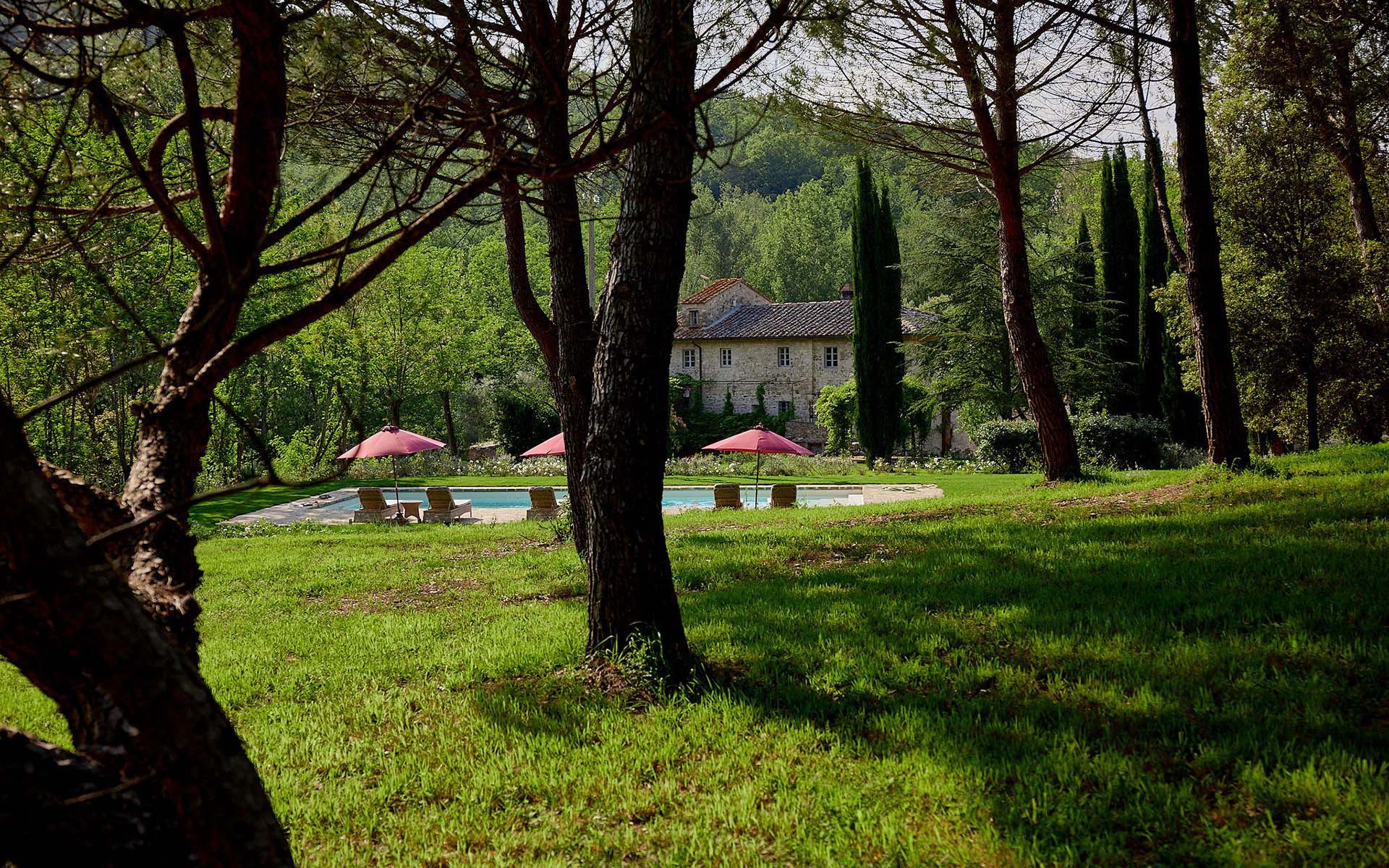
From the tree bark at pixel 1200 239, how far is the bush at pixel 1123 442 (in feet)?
42.1

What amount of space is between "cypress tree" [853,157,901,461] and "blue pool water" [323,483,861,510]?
784 centimetres

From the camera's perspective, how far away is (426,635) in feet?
21.4

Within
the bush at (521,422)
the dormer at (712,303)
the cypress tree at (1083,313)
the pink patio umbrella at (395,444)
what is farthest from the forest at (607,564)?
the dormer at (712,303)

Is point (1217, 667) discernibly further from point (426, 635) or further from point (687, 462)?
point (687, 462)

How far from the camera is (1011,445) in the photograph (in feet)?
81.5

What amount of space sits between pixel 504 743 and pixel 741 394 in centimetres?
3758

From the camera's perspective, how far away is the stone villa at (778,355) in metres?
40.0

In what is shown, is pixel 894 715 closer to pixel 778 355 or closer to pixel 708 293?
pixel 778 355

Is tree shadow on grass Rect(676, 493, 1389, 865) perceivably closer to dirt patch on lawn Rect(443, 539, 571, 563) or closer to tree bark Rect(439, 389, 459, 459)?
dirt patch on lawn Rect(443, 539, 571, 563)

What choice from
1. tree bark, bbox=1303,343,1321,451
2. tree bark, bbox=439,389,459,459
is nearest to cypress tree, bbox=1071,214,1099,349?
tree bark, bbox=1303,343,1321,451

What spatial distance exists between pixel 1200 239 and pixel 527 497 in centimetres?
1819

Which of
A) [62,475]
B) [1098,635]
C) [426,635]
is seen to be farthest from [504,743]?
[1098,635]

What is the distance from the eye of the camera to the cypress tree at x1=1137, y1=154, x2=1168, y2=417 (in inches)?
1058

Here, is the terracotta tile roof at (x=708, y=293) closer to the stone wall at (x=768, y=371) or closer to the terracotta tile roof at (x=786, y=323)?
the terracotta tile roof at (x=786, y=323)
